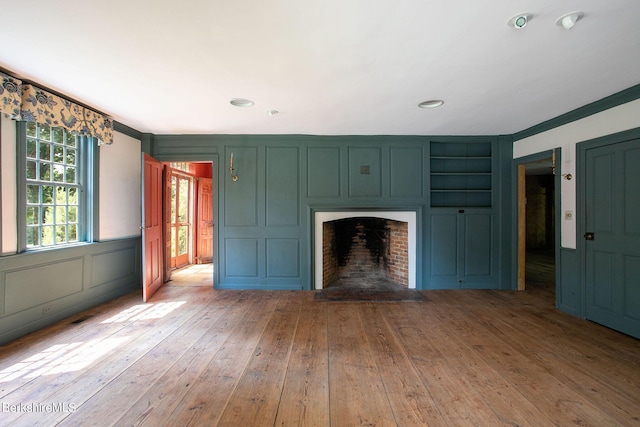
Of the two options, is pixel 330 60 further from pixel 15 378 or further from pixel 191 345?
pixel 15 378

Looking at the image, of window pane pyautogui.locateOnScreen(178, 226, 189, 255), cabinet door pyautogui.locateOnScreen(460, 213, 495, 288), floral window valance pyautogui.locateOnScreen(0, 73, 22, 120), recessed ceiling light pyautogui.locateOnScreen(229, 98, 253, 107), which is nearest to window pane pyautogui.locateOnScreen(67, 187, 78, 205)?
floral window valance pyautogui.locateOnScreen(0, 73, 22, 120)

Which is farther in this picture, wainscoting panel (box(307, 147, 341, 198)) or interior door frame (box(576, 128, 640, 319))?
wainscoting panel (box(307, 147, 341, 198))

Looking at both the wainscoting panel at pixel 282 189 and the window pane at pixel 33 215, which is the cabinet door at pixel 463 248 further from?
the window pane at pixel 33 215

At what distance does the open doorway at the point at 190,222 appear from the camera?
574cm

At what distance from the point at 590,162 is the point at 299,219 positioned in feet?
12.6

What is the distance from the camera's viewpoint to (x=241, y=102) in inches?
126

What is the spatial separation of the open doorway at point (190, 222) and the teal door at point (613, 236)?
18.5 ft

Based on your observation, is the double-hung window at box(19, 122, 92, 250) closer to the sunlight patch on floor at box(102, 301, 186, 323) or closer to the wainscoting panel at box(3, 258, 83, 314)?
the wainscoting panel at box(3, 258, 83, 314)

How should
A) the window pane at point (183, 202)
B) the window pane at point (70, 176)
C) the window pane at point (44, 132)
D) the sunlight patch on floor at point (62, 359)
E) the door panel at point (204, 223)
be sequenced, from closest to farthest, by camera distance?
1. the sunlight patch on floor at point (62, 359)
2. the window pane at point (44, 132)
3. the window pane at point (70, 176)
4. the window pane at point (183, 202)
5. the door panel at point (204, 223)

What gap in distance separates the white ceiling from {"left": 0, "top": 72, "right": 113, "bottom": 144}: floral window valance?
12cm

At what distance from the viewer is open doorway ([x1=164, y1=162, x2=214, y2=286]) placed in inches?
226

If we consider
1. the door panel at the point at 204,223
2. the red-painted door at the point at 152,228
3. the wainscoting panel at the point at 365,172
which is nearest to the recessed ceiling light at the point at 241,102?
the red-painted door at the point at 152,228

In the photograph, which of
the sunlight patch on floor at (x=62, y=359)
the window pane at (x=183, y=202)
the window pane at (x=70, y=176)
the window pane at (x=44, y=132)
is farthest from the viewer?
the window pane at (x=183, y=202)

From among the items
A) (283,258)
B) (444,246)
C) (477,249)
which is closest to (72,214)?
(283,258)
